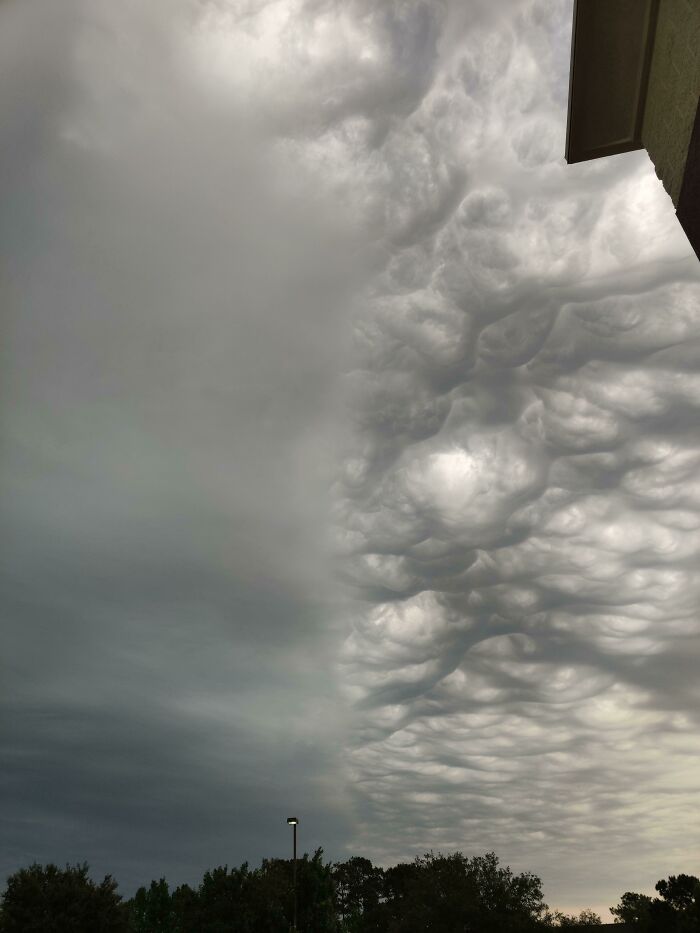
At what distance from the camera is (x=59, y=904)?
3878cm

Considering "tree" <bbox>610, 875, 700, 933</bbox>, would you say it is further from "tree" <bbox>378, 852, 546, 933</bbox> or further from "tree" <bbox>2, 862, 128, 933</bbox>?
"tree" <bbox>2, 862, 128, 933</bbox>

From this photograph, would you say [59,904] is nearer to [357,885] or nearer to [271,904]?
[271,904]

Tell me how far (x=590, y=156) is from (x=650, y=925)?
88814 mm

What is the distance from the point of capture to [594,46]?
28.6 ft

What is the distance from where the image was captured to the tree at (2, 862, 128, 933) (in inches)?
1494

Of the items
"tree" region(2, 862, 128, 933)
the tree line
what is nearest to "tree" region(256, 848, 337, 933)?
the tree line

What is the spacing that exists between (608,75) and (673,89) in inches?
52.0

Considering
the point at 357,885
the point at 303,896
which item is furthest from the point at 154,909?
the point at 357,885

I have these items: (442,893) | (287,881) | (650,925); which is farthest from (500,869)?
(650,925)

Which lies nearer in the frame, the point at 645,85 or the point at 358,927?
the point at 645,85

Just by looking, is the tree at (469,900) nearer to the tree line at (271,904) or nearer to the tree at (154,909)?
the tree line at (271,904)

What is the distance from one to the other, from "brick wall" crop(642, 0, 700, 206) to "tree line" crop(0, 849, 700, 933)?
46.0m

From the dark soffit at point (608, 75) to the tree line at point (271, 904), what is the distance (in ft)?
150

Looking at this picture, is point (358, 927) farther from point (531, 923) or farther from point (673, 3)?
point (673, 3)
